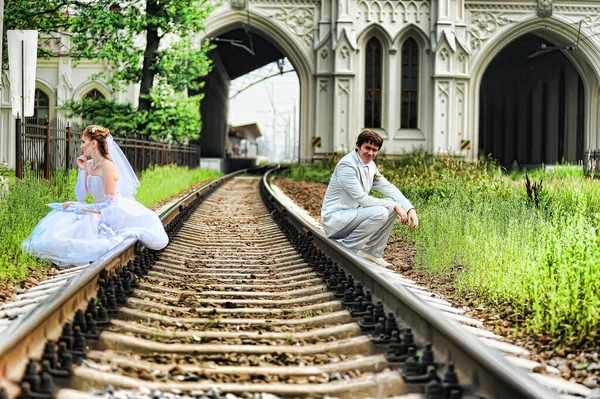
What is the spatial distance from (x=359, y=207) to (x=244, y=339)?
3562mm

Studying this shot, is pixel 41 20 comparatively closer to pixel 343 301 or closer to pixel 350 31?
pixel 350 31

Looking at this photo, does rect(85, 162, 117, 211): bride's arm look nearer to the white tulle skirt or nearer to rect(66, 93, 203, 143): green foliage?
the white tulle skirt

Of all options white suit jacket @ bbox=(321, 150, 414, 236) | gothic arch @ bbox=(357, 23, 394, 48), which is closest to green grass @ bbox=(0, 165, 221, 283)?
white suit jacket @ bbox=(321, 150, 414, 236)

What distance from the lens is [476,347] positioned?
3.79 metres

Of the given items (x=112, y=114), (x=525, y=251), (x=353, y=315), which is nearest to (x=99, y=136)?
(x=353, y=315)

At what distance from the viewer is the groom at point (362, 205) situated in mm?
7789

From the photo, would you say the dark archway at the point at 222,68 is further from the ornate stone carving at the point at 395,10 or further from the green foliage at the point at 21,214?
the green foliage at the point at 21,214

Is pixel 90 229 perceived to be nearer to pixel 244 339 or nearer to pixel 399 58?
pixel 244 339

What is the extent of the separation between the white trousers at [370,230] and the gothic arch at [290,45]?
83.5 ft

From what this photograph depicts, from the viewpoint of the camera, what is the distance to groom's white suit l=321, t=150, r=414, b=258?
786 centimetres

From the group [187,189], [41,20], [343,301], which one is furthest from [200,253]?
[41,20]

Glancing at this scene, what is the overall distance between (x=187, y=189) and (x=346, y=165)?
14518 millimetres

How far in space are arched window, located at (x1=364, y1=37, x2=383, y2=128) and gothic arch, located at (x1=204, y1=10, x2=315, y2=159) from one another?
7.26ft

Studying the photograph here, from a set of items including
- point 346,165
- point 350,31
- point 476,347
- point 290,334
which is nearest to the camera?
point 476,347
